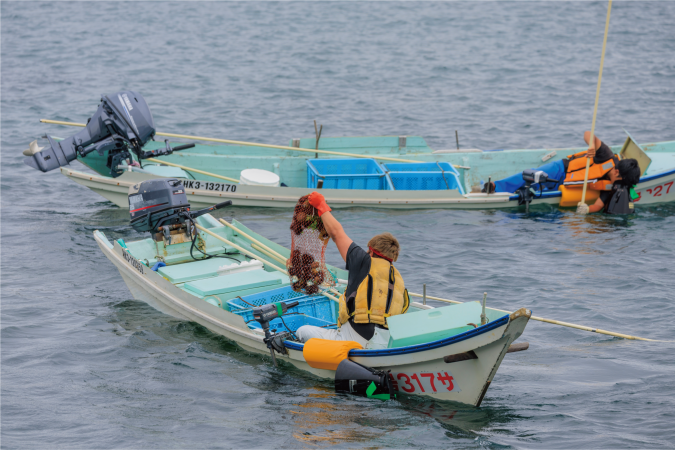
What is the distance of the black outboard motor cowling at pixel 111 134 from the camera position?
12789 mm

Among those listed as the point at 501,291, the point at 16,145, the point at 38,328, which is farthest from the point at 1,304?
the point at 16,145

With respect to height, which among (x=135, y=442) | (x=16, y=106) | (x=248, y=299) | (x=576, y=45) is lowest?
(x=135, y=442)

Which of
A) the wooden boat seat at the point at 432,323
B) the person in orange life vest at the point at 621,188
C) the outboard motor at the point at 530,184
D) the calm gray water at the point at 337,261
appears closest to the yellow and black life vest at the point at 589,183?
the person in orange life vest at the point at 621,188

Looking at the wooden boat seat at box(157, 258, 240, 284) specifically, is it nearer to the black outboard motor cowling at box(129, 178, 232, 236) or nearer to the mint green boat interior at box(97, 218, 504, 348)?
the mint green boat interior at box(97, 218, 504, 348)

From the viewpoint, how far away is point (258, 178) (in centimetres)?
1477

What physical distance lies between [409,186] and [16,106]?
52.8 feet

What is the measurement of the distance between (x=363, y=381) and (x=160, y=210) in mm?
4852

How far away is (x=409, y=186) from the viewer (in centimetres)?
1541

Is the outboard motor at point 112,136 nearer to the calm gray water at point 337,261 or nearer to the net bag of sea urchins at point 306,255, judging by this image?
the calm gray water at point 337,261

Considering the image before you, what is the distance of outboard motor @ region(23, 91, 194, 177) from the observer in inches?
504

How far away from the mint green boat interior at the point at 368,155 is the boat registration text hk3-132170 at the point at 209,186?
0.39m

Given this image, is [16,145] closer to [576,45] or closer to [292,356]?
[292,356]

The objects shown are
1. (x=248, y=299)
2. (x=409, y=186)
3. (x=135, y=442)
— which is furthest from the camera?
(x=409, y=186)

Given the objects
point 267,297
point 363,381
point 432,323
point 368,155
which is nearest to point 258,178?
point 368,155
